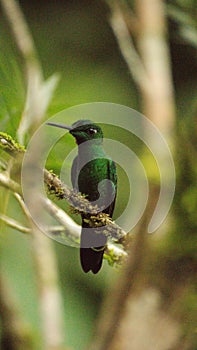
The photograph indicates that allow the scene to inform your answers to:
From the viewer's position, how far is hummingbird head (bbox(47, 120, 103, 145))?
1.10ft

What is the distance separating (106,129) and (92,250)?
7 centimetres

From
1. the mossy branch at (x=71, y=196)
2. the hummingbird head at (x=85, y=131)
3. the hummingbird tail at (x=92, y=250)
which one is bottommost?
the hummingbird tail at (x=92, y=250)

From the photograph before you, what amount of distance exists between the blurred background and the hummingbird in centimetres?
1

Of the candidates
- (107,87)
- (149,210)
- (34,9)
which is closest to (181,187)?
(149,210)

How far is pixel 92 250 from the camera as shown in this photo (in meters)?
0.33

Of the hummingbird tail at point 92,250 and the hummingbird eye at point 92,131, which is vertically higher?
the hummingbird eye at point 92,131

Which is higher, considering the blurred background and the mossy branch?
the blurred background

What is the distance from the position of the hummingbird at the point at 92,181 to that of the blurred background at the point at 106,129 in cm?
1

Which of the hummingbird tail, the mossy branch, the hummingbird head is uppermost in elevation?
the hummingbird head

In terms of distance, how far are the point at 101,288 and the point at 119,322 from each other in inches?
25.9

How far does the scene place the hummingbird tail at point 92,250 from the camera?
317 millimetres

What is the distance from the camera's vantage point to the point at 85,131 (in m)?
0.34

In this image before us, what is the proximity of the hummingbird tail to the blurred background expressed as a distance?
1cm

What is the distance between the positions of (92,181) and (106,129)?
57 millimetres
